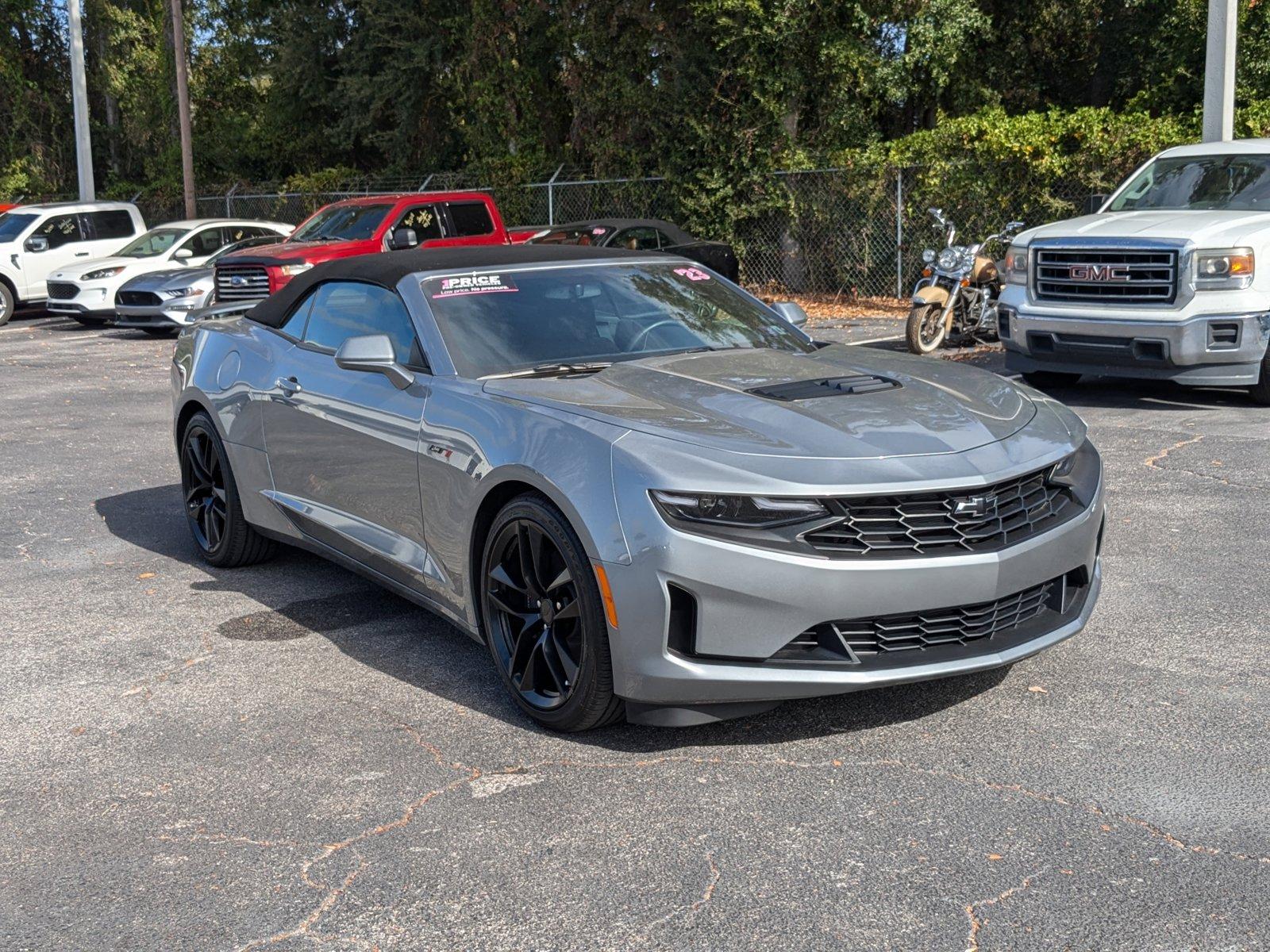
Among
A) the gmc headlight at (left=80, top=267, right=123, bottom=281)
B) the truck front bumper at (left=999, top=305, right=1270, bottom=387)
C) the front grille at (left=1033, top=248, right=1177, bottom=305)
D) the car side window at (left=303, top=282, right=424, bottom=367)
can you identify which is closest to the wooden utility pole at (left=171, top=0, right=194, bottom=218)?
Result: the gmc headlight at (left=80, top=267, right=123, bottom=281)

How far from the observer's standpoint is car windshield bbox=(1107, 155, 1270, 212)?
1103 cm

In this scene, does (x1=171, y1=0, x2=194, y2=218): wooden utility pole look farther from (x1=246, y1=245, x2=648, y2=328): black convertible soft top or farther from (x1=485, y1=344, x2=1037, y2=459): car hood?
(x1=485, y1=344, x2=1037, y2=459): car hood

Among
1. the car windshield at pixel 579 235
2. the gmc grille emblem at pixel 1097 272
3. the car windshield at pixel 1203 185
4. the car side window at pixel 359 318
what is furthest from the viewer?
the car windshield at pixel 579 235

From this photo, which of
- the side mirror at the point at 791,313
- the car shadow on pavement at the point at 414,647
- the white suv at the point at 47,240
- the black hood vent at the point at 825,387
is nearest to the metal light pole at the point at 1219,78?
the side mirror at the point at 791,313

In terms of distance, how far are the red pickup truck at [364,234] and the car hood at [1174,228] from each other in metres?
8.86

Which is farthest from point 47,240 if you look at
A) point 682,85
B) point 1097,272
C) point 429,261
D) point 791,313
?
point 791,313

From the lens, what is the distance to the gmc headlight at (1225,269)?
32.7 ft

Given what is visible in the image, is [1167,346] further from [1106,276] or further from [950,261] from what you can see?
[950,261]

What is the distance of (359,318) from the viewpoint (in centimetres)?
581

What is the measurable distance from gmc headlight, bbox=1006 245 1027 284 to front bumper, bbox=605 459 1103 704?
7543mm

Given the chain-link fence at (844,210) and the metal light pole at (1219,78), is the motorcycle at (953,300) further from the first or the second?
the chain-link fence at (844,210)

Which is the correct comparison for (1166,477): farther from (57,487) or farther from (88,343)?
(88,343)

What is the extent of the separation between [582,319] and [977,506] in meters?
1.96


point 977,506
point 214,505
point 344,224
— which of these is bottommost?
point 214,505
